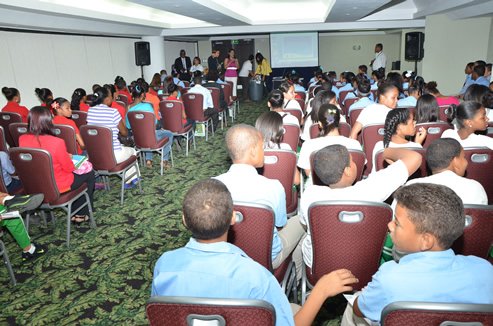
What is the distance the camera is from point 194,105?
7582mm

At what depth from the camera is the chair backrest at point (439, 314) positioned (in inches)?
46.7

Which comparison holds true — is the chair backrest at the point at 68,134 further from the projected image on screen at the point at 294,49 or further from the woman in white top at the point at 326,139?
the projected image on screen at the point at 294,49

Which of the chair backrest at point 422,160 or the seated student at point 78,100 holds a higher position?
the seated student at point 78,100

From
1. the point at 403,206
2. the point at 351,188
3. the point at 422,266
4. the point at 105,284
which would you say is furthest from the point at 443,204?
the point at 105,284

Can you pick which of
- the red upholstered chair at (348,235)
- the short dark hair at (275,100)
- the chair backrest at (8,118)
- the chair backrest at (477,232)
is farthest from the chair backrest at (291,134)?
the chair backrest at (8,118)

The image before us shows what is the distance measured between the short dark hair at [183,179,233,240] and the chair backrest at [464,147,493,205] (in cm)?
234

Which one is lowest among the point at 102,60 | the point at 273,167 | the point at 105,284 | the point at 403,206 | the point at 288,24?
the point at 105,284

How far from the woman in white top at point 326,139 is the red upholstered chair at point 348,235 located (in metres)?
1.42

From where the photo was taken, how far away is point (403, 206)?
1.65 meters

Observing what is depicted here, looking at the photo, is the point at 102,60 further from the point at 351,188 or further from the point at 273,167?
the point at 351,188

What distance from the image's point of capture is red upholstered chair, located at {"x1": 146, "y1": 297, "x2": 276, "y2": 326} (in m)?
1.27

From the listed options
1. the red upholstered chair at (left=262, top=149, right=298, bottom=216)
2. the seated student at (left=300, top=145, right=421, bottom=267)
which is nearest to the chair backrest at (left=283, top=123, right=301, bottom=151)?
the red upholstered chair at (left=262, top=149, right=298, bottom=216)

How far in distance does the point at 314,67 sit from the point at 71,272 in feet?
49.5

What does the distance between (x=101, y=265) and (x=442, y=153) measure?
308 centimetres
